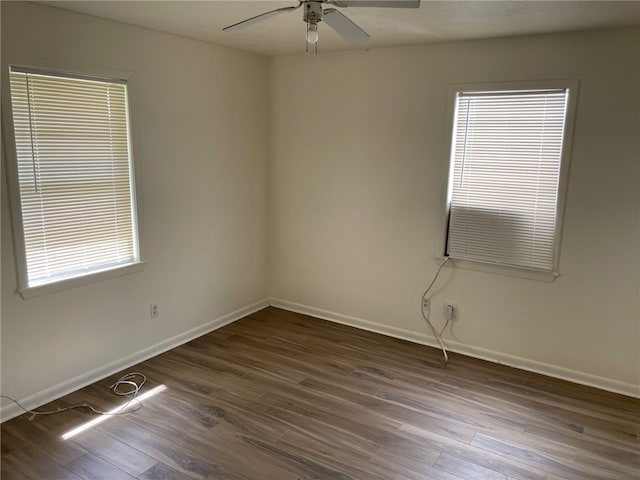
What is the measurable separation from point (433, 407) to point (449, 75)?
235cm

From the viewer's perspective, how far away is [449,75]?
3475 millimetres

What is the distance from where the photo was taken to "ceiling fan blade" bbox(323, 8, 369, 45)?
6.88ft

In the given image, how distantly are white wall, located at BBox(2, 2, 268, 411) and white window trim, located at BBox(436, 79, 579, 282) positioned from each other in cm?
176

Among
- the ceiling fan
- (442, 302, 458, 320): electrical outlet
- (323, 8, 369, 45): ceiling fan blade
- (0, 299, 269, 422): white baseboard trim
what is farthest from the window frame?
(442, 302, 458, 320): electrical outlet

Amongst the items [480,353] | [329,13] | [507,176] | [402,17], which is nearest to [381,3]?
[329,13]

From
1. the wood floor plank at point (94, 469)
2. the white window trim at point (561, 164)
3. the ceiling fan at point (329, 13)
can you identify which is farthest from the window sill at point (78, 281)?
the white window trim at point (561, 164)

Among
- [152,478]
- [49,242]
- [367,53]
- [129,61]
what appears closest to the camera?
[152,478]

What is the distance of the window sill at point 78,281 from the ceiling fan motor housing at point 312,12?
7.04ft

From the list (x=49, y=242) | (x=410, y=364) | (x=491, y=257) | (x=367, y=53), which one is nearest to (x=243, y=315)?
(x=410, y=364)

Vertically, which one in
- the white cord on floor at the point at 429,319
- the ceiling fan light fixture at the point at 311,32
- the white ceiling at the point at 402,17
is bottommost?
the white cord on floor at the point at 429,319

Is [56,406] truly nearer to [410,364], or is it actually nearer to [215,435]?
[215,435]

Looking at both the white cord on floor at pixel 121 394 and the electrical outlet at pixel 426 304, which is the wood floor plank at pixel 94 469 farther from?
the electrical outlet at pixel 426 304

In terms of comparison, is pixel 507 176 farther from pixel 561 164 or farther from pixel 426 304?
pixel 426 304

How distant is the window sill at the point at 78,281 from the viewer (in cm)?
278
